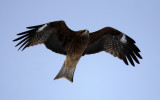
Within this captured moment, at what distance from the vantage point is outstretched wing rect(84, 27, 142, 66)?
852 cm

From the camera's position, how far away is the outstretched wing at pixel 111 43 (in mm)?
8522

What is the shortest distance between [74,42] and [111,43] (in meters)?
1.60

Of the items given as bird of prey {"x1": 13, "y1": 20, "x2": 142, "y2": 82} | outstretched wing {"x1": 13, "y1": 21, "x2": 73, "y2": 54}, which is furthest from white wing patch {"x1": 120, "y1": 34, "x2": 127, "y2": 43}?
outstretched wing {"x1": 13, "y1": 21, "x2": 73, "y2": 54}

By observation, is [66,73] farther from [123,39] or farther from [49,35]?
[123,39]

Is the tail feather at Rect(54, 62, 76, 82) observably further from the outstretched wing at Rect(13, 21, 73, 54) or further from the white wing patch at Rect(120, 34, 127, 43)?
the white wing patch at Rect(120, 34, 127, 43)

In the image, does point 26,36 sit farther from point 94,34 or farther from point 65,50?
point 94,34

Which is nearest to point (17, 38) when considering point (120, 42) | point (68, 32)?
point (68, 32)

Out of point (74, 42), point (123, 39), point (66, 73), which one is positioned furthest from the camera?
point (123, 39)

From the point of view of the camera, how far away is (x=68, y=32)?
8.07 metres

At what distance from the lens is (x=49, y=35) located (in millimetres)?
8359

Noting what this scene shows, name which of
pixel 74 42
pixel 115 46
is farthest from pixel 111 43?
pixel 74 42

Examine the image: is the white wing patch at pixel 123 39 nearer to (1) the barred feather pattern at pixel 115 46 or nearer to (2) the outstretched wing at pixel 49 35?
(1) the barred feather pattern at pixel 115 46

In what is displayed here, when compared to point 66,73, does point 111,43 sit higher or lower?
higher

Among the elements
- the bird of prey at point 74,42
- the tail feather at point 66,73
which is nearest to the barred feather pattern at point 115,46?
the bird of prey at point 74,42
